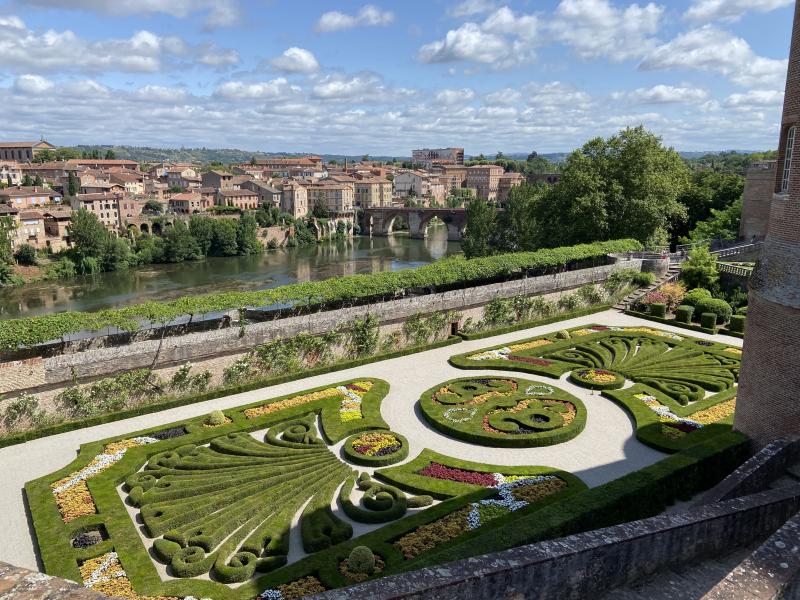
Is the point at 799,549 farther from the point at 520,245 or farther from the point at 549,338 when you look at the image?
the point at 520,245

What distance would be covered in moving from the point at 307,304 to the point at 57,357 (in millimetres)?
10661

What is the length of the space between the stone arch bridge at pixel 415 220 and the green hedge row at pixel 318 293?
58.9 metres

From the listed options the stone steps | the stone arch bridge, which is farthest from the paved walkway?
the stone arch bridge

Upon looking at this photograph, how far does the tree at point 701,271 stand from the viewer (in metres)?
36.4

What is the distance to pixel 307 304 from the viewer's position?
2841cm

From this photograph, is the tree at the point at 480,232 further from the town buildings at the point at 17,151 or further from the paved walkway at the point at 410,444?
the town buildings at the point at 17,151

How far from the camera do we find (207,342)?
79.5 feet

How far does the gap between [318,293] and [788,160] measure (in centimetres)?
1938

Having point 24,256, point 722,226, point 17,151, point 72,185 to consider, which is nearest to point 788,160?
point 722,226

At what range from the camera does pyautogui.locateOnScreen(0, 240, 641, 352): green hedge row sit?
72.7ft

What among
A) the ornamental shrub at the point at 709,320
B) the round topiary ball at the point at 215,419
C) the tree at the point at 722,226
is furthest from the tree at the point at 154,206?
the ornamental shrub at the point at 709,320

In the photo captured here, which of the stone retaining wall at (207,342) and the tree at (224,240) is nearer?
the stone retaining wall at (207,342)

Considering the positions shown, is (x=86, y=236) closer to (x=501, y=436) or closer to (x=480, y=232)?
(x=480, y=232)

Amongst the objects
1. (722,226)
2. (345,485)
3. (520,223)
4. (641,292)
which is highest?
(722,226)
